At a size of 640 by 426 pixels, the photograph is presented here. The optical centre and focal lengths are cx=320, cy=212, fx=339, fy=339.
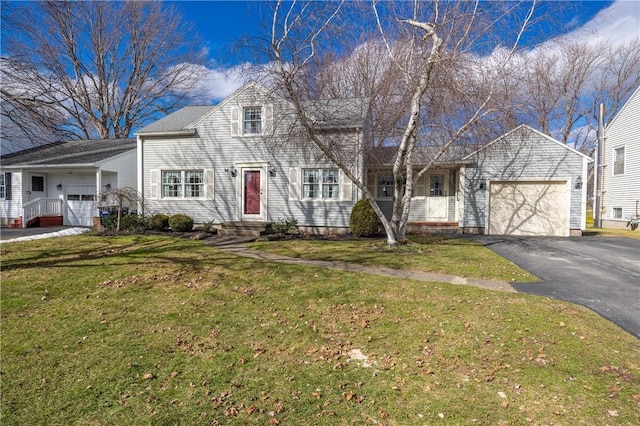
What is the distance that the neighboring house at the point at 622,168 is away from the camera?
16578 millimetres

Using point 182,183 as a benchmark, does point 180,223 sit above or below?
below

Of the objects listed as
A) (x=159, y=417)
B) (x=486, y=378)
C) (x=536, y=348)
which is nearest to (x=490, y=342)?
(x=536, y=348)

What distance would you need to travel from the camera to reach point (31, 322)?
15.4ft

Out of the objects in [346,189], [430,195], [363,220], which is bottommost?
[363,220]

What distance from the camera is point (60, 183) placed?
17.3 meters

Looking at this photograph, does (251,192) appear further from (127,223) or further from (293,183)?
(127,223)

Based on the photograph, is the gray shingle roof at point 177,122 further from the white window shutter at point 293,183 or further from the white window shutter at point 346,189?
the white window shutter at point 346,189

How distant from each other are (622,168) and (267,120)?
1850 cm

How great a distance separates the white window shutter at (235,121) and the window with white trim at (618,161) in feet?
64.2

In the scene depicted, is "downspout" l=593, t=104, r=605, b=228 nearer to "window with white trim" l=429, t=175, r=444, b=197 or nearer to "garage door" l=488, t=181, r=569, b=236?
"garage door" l=488, t=181, r=569, b=236

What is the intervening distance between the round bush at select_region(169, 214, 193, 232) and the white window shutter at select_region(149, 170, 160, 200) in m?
2.13

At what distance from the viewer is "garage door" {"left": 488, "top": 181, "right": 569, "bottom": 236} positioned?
46.2ft

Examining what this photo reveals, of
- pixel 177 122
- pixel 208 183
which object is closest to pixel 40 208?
pixel 177 122

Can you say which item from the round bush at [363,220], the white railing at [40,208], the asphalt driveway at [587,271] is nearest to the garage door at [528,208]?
the asphalt driveway at [587,271]
